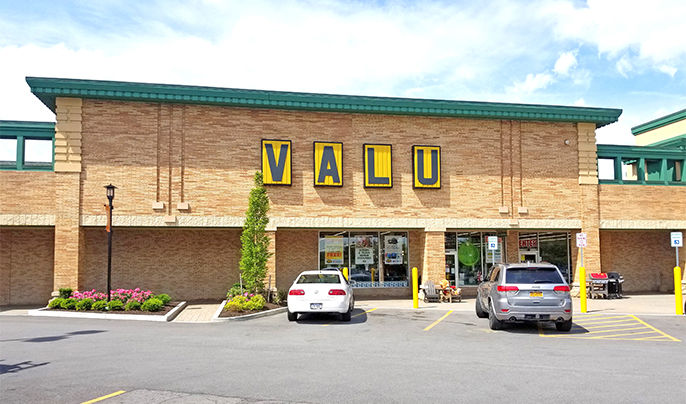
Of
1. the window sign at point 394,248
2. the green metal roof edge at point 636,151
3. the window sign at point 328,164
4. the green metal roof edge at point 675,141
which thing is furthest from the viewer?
the green metal roof edge at point 675,141

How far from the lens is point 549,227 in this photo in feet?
83.3

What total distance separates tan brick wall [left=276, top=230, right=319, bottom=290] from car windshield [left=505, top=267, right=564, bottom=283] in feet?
40.4

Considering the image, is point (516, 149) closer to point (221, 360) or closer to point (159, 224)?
point (159, 224)

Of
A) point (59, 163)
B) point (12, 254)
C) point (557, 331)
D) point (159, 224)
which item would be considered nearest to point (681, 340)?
point (557, 331)

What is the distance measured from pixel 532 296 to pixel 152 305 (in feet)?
37.6

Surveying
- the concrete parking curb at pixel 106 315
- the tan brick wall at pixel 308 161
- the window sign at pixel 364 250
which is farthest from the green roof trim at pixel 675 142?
the concrete parking curb at pixel 106 315

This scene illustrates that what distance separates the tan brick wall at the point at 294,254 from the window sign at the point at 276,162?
9.26 feet

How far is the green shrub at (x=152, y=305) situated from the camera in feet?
59.1

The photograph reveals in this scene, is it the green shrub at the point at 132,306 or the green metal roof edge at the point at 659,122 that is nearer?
the green shrub at the point at 132,306

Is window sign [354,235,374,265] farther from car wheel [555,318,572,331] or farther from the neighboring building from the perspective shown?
car wheel [555,318,572,331]

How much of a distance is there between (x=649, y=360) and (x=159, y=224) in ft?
58.1

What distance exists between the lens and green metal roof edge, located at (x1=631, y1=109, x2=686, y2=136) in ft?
99.0

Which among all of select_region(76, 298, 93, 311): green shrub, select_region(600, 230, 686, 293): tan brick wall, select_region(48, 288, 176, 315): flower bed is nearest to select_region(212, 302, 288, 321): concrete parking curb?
select_region(48, 288, 176, 315): flower bed

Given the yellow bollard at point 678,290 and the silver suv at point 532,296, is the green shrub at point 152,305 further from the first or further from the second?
the yellow bollard at point 678,290
